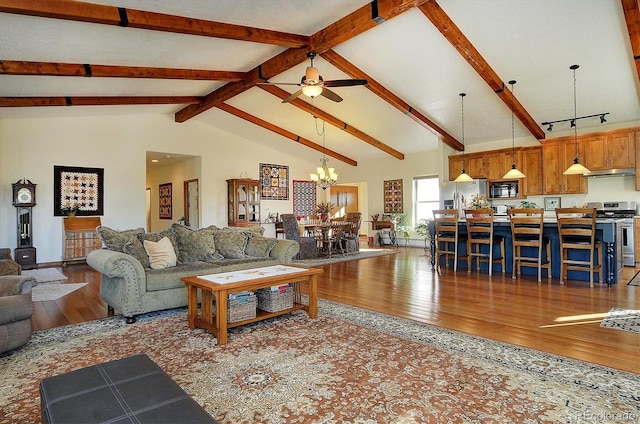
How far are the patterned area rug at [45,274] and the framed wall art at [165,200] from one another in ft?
15.9

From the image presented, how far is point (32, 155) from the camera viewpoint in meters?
7.20

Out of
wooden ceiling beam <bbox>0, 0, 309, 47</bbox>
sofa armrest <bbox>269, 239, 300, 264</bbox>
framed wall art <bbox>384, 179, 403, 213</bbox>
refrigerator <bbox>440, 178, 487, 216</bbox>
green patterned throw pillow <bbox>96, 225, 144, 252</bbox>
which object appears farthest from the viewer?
framed wall art <bbox>384, 179, 403, 213</bbox>

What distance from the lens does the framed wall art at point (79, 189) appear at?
752 centimetres

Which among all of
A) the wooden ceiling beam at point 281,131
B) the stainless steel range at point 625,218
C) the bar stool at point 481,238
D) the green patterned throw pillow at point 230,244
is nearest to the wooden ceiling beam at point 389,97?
the bar stool at point 481,238

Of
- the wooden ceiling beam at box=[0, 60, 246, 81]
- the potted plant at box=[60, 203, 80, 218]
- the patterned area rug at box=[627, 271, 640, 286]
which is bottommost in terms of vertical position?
the patterned area rug at box=[627, 271, 640, 286]

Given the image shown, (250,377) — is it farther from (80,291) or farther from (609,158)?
(609,158)

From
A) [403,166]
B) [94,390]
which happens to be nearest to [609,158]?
[403,166]

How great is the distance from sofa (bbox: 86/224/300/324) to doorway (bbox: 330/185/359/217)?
26.8ft

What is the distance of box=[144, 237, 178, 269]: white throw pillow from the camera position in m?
3.86

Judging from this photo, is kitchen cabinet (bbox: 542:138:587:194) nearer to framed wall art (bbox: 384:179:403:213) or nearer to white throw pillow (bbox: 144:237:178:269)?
framed wall art (bbox: 384:179:403:213)

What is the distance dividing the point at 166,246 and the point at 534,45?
5.54m

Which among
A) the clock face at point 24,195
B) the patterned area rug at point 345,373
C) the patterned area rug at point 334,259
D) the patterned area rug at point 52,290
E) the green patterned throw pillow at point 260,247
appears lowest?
the patterned area rug at point 345,373

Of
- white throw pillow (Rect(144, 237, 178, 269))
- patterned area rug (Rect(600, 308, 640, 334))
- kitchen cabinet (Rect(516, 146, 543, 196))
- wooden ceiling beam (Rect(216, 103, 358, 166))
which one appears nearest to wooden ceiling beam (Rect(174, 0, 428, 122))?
wooden ceiling beam (Rect(216, 103, 358, 166))

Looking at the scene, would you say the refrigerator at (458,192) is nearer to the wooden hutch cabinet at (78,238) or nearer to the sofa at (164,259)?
the sofa at (164,259)
